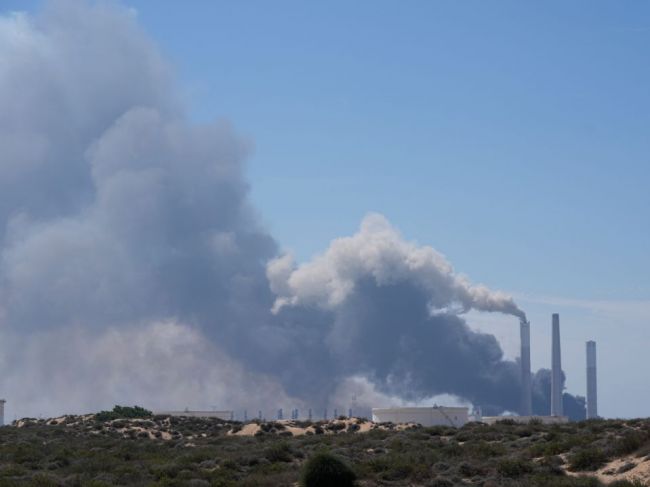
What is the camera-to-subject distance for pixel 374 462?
127 ft

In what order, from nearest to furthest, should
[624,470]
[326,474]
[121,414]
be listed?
[624,470] → [326,474] → [121,414]

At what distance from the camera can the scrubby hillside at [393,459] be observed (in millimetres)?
34656

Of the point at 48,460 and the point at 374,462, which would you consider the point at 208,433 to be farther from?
the point at 374,462

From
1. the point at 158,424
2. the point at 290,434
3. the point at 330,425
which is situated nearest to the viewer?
the point at 290,434

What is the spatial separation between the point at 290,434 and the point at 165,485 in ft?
120

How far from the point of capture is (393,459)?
129 ft

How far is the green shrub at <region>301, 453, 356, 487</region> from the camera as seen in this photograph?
34906 mm

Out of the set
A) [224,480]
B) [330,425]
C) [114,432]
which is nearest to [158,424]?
[114,432]

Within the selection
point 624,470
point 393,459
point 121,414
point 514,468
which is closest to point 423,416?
point 121,414

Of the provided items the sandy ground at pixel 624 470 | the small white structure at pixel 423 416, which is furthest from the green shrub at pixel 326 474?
the small white structure at pixel 423 416

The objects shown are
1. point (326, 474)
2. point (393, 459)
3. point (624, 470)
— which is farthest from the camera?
point (393, 459)

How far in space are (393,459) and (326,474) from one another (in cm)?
508

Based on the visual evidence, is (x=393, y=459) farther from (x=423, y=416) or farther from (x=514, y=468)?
(x=423, y=416)

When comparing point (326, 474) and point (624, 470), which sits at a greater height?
point (624, 470)
